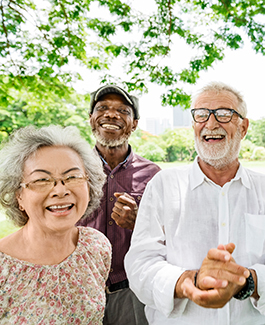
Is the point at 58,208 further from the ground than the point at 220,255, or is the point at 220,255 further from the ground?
the point at 58,208

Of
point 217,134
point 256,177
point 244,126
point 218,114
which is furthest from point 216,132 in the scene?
point 256,177

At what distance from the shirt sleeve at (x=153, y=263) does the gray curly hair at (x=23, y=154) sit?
0.42m

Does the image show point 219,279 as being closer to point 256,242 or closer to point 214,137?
point 256,242

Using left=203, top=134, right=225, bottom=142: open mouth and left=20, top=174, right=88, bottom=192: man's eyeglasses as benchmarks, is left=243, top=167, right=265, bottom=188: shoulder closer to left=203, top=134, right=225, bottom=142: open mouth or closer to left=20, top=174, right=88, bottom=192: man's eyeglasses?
left=203, top=134, right=225, bottom=142: open mouth

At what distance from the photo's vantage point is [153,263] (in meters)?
1.58

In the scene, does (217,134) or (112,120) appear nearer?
(217,134)

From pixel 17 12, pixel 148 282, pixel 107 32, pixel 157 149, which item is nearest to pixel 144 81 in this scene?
pixel 107 32

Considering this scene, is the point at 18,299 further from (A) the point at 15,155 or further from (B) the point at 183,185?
(B) the point at 183,185

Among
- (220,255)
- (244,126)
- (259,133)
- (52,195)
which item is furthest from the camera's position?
(259,133)

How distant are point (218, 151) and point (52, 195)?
108cm

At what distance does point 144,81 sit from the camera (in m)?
5.53

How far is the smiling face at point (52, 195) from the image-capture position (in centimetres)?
152

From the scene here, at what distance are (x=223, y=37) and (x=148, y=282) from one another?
5.48 metres

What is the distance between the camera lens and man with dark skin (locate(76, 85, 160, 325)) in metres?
2.12
